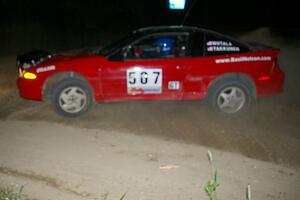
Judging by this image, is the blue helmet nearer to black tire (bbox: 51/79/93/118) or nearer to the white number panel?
the white number panel

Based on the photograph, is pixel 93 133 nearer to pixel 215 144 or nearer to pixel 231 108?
pixel 215 144

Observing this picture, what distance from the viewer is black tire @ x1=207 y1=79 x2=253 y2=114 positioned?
7.68m

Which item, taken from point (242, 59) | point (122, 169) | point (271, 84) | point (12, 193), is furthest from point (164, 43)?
point (12, 193)

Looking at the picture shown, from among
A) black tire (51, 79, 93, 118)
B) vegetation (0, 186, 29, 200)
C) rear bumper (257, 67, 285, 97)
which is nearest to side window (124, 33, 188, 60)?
black tire (51, 79, 93, 118)

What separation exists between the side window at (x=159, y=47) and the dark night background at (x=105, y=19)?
9.62 metres

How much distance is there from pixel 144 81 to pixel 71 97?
1287 millimetres

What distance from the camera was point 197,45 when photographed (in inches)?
299

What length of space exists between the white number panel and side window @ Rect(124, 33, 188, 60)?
0.25m

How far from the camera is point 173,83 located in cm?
755

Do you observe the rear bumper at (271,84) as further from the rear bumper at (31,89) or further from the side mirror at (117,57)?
the rear bumper at (31,89)

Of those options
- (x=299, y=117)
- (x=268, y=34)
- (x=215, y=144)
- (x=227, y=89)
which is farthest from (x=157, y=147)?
(x=268, y=34)

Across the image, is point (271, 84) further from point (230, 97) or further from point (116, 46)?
point (116, 46)

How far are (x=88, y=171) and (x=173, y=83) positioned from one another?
2.65 metres

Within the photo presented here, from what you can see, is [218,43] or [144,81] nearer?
[144,81]
